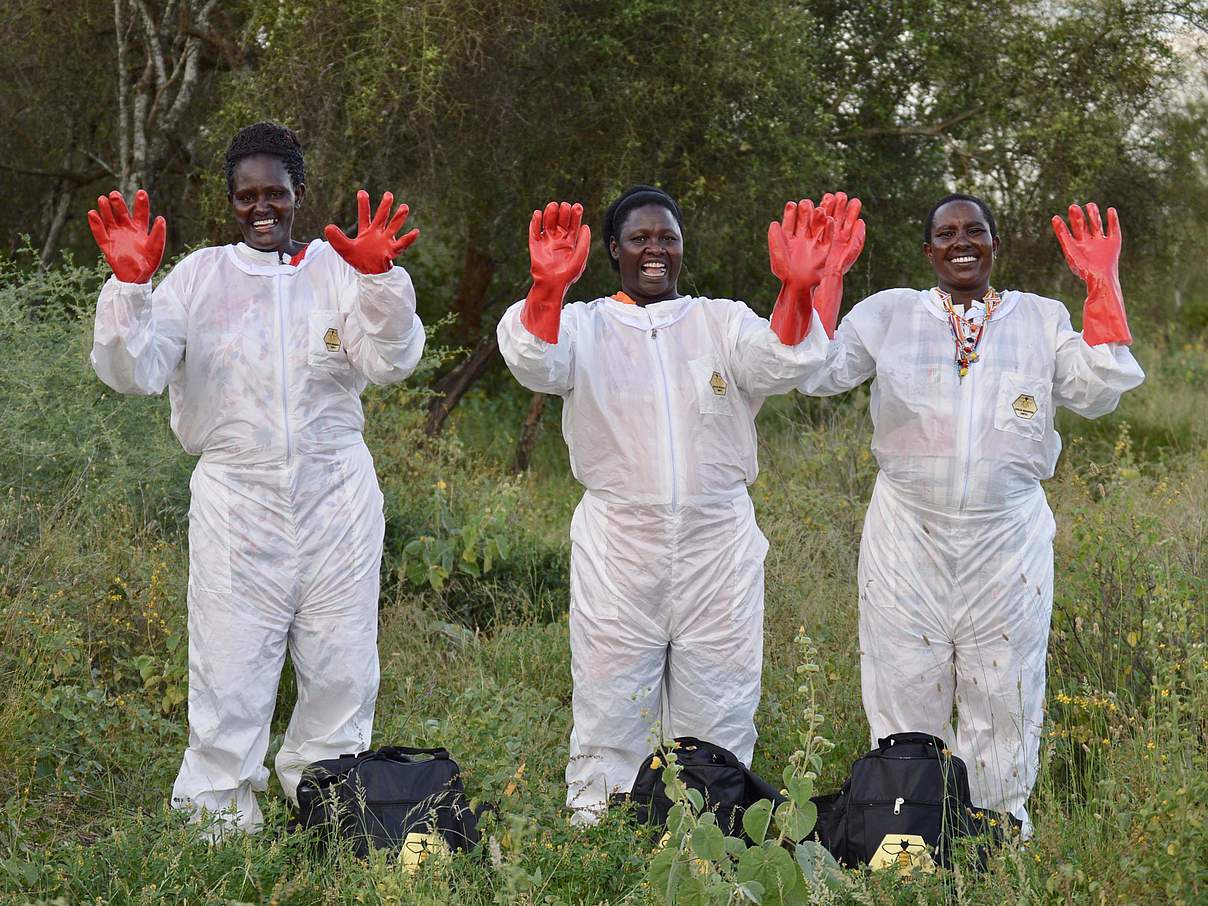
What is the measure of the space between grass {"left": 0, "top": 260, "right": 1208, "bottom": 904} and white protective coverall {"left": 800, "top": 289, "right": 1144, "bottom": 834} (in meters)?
0.18

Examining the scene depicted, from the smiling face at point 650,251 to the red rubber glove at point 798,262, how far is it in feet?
1.18

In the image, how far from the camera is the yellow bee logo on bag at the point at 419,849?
10.5 feet

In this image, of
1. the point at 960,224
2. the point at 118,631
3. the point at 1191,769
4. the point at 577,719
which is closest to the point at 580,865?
the point at 577,719

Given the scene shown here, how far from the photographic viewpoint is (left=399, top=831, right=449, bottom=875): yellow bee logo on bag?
320 cm

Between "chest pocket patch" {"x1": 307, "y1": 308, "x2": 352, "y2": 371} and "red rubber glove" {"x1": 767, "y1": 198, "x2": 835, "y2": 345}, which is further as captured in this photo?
"chest pocket patch" {"x1": 307, "y1": 308, "x2": 352, "y2": 371}

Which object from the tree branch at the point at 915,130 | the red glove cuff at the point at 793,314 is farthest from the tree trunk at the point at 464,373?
the red glove cuff at the point at 793,314

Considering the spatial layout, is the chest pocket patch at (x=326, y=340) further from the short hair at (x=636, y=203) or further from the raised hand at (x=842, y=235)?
the raised hand at (x=842, y=235)

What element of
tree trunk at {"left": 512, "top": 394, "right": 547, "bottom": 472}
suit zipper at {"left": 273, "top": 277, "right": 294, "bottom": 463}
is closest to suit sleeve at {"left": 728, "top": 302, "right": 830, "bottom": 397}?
suit zipper at {"left": 273, "top": 277, "right": 294, "bottom": 463}

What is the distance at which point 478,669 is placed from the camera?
5156 millimetres

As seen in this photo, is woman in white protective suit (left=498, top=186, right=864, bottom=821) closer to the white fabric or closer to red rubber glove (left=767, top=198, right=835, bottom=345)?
red rubber glove (left=767, top=198, right=835, bottom=345)

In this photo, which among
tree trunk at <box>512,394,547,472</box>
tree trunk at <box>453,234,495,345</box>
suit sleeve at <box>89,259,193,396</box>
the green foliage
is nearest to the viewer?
the green foliage

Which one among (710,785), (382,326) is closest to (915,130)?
(382,326)

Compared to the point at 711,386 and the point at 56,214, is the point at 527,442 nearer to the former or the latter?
the point at 56,214

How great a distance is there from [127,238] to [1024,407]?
2.37 metres
